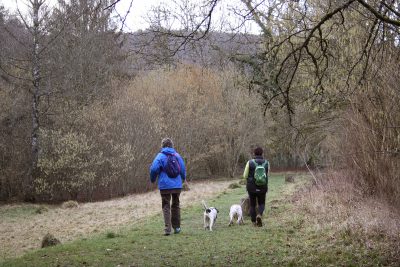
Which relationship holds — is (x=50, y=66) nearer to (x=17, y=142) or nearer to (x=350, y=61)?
(x=17, y=142)

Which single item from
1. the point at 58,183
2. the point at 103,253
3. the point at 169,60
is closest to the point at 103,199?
the point at 58,183

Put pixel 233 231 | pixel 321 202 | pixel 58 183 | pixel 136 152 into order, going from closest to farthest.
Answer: pixel 233 231
pixel 321 202
pixel 58 183
pixel 136 152

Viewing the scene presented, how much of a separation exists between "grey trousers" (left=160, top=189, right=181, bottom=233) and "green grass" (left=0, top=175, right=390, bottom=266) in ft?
0.87

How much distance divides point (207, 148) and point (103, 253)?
24844 mm

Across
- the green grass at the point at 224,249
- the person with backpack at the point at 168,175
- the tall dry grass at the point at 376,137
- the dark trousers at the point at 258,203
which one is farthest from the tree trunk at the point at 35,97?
the tall dry grass at the point at 376,137

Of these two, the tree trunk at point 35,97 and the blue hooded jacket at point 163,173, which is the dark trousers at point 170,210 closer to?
the blue hooded jacket at point 163,173

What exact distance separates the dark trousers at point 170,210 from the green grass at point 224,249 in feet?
0.87

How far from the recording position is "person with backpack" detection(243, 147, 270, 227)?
11.4 meters

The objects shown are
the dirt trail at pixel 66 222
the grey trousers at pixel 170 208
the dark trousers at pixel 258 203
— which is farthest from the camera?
the dirt trail at pixel 66 222

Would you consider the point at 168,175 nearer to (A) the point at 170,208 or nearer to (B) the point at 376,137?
(A) the point at 170,208

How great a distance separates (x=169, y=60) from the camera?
8117 mm

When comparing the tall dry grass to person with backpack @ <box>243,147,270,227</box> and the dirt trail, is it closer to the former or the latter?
person with backpack @ <box>243,147,270,227</box>

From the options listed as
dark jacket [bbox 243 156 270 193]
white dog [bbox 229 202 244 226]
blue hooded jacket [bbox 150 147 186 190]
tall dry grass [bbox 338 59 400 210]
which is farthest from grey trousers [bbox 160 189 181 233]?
tall dry grass [bbox 338 59 400 210]

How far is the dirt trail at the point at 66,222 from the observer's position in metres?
13.4
